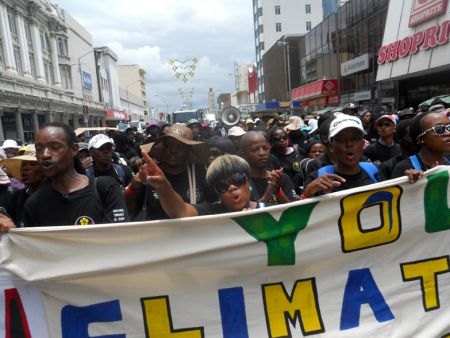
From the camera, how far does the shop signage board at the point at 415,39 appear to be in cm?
1698

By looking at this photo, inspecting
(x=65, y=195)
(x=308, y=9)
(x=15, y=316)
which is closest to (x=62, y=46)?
(x=308, y=9)

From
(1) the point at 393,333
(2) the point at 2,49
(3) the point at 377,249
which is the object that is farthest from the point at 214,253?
(2) the point at 2,49

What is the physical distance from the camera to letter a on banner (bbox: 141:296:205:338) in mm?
2244

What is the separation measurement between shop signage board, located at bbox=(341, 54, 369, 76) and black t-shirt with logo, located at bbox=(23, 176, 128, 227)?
85.9 ft

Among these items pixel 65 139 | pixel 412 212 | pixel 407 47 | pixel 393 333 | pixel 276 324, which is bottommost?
pixel 393 333

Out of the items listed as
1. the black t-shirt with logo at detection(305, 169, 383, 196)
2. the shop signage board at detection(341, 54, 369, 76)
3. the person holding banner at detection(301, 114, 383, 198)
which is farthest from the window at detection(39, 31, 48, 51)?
the black t-shirt with logo at detection(305, 169, 383, 196)

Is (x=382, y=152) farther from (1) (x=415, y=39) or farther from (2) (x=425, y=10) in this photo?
(1) (x=415, y=39)

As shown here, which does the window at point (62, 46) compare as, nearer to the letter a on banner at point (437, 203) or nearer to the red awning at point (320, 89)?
the red awning at point (320, 89)

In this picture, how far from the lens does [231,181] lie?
239 cm

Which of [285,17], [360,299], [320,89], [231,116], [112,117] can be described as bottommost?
[360,299]

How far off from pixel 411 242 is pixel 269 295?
3.05 ft

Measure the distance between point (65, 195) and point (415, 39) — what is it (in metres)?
20.1

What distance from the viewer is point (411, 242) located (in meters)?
2.49

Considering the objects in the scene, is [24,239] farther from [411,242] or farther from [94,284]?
[411,242]
